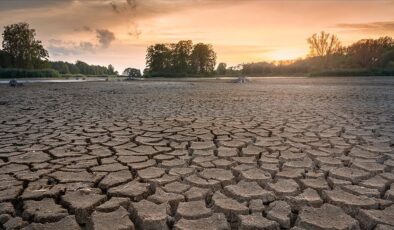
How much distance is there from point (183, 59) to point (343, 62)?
22.6 m

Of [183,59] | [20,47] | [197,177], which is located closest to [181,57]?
[183,59]

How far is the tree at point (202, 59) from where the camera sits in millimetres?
49062

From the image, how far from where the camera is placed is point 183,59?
48.9m

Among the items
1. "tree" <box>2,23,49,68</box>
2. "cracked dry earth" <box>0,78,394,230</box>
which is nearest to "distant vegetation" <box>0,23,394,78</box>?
"tree" <box>2,23,49,68</box>

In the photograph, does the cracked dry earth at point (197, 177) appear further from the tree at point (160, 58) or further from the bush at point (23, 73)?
the tree at point (160, 58)

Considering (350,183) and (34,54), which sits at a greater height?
(34,54)

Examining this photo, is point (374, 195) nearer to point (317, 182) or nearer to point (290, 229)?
point (317, 182)

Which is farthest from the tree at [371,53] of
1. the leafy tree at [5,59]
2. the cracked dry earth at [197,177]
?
the leafy tree at [5,59]

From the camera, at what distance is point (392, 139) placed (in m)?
3.85

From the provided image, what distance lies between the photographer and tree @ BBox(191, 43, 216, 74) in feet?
161

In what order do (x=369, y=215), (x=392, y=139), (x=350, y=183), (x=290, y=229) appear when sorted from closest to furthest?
(x=290, y=229) < (x=369, y=215) < (x=350, y=183) < (x=392, y=139)

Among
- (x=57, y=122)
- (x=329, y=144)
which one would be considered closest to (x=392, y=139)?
(x=329, y=144)

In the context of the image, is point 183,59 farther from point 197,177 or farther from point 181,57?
point 197,177

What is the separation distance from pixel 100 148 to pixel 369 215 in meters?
2.52
